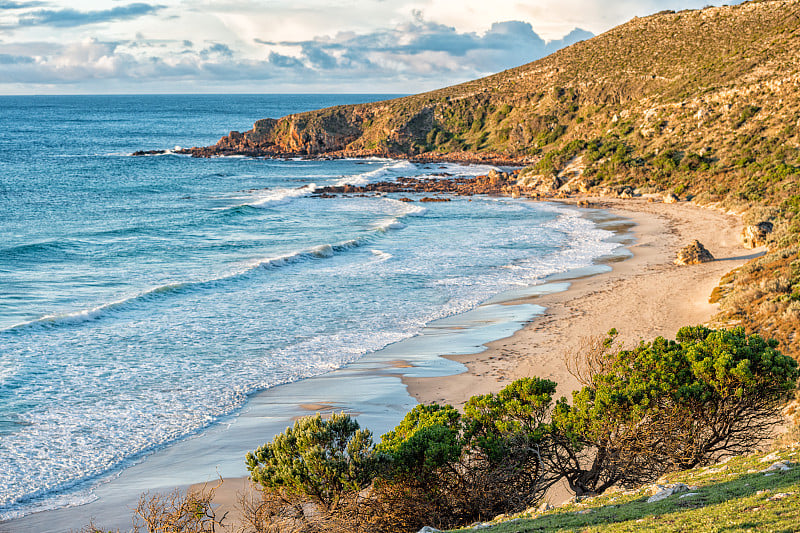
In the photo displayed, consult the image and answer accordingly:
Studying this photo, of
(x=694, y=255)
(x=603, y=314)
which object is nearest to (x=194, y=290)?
(x=603, y=314)

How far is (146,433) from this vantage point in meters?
13.9

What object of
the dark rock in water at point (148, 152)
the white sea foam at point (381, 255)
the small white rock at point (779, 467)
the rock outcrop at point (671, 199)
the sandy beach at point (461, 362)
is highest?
the dark rock in water at point (148, 152)

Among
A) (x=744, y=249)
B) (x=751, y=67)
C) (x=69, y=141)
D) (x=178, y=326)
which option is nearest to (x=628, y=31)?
(x=751, y=67)

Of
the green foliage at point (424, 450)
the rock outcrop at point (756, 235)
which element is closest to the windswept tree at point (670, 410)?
the green foliage at point (424, 450)

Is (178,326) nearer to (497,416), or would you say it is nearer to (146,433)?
(146,433)

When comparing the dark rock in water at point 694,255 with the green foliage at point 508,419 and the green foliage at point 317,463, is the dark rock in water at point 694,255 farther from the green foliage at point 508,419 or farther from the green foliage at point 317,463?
the green foliage at point 317,463

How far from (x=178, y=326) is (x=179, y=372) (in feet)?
14.4

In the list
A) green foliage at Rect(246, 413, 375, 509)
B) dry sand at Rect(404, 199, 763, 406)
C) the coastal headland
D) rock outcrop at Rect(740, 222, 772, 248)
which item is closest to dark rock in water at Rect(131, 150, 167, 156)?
the coastal headland

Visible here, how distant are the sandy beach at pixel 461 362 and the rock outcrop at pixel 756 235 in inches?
17.6

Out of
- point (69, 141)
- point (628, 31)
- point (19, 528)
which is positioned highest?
point (628, 31)

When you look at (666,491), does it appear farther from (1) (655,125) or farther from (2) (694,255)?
(1) (655,125)

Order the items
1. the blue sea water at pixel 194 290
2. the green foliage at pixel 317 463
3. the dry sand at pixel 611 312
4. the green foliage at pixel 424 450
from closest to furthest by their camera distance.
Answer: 1. the green foliage at pixel 317 463
2. the green foliage at pixel 424 450
3. the blue sea water at pixel 194 290
4. the dry sand at pixel 611 312

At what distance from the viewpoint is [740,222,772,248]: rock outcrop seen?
28.4 m

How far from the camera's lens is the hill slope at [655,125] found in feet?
106
